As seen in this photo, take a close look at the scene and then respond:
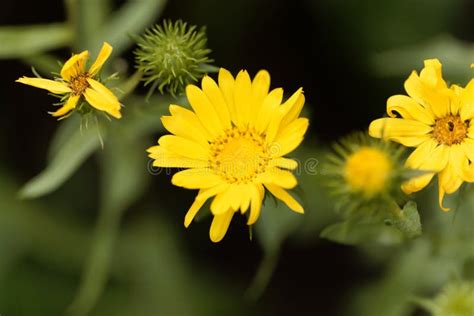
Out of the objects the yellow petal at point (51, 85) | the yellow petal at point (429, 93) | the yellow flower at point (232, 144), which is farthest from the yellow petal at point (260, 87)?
the yellow petal at point (51, 85)

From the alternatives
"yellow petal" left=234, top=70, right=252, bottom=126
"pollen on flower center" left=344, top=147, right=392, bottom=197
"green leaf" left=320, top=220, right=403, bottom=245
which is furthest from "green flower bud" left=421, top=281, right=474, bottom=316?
"yellow petal" left=234, top=70, right=252, bottom=126

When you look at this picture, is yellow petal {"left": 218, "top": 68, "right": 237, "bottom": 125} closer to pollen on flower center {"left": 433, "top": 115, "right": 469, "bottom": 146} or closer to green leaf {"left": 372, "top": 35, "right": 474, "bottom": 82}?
pollen on flower center {"left": 433, "top": 115, "right": 469, "bottom": 146}

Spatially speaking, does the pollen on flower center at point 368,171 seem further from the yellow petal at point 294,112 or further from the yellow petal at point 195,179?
the yellow petal at point 195,179

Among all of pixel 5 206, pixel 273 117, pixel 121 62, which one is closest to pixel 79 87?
pixel 273 117

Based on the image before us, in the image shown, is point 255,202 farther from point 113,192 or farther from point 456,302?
point 113,192

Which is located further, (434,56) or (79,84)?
(434,56)

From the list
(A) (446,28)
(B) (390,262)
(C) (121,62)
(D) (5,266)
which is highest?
(A) (446,28)

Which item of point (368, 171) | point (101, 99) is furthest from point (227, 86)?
point (368, 171)

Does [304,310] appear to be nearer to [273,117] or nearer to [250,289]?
[250,289]
